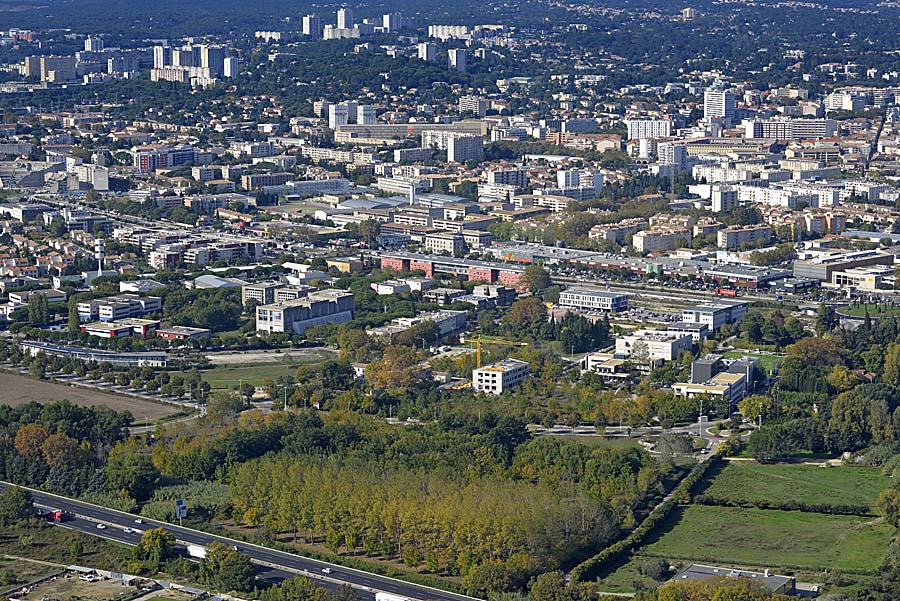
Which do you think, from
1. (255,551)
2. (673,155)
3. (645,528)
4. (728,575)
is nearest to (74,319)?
(255,551)

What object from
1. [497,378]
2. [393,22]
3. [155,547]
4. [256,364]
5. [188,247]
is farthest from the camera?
[393,22]

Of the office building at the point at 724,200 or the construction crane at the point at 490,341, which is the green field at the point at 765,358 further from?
the office building at the point at 724,200

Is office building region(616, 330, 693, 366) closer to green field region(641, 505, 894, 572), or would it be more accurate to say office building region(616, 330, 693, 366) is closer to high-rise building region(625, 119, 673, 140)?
green field region(641, 505, 894, 572)

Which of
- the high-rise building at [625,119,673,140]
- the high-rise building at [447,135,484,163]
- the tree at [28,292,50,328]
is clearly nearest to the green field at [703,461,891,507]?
the tree at [28,292,50,328]

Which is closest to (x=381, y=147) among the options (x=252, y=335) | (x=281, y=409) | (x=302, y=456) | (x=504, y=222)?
(x=504, y=222)

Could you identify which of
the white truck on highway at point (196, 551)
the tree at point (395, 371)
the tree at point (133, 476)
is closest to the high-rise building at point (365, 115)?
the tree at point (395, 371)

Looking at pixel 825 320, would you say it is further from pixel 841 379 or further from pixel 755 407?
pixel 755 407

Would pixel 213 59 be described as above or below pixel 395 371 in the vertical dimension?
above
